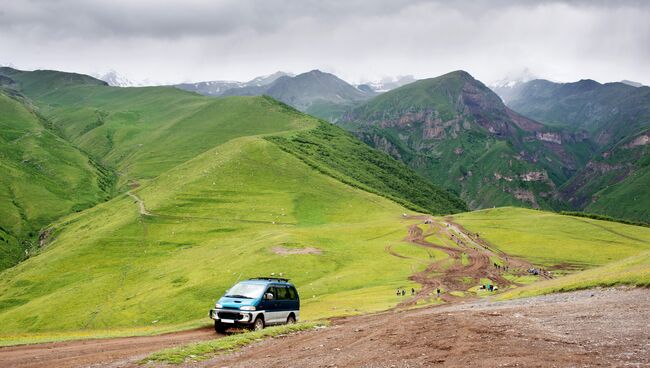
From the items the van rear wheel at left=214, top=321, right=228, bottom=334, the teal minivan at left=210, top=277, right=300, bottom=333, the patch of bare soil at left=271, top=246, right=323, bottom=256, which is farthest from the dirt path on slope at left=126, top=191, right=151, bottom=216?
the van rear wheel at left=214, top=321, right=228, bottom=334

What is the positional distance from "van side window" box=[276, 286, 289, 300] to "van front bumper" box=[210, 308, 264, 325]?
298 centimetres

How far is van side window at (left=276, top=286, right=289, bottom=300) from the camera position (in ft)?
110

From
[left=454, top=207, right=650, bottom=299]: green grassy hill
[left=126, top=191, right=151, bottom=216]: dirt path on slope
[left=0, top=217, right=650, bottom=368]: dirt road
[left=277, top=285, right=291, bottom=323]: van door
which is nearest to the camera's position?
[left=0, top=217, right=650, bottom=368]: dirt road

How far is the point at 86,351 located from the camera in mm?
24188

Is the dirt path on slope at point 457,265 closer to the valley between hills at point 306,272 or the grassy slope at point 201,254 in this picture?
the valley between hills at point 306,272

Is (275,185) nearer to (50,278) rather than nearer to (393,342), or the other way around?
(50,278)

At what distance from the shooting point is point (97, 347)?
25641 mm

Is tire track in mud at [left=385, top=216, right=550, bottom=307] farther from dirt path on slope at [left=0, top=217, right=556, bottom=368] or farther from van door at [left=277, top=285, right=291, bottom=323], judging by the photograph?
van door at [left=277, top=285, right=291, bottom=323]

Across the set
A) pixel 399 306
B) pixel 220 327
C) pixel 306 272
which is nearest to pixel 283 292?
pixel 220 327

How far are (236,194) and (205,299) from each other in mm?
99040

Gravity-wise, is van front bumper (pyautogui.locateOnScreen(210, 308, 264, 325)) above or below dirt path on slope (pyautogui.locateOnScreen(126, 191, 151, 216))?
above

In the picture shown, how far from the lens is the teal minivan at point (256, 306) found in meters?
30.4

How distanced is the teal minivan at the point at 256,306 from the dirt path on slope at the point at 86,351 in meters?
1.45

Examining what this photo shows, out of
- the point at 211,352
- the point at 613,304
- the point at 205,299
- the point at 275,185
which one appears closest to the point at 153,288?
the point at 205,299
